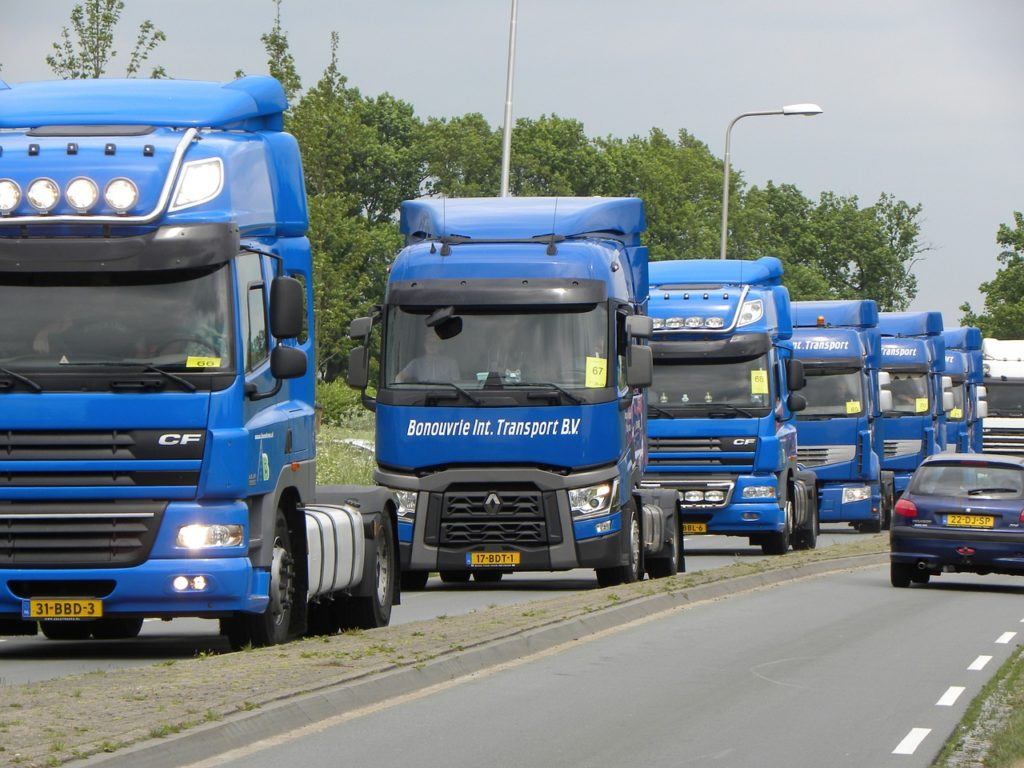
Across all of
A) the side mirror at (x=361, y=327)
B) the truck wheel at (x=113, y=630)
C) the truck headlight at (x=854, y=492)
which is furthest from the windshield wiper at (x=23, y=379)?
the truck headlight at (x=854, y=492)

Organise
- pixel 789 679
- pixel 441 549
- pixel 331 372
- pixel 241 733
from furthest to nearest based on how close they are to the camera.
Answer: pixel 331 372
pixel 441 549
pixel 789 679
pixel 241 733

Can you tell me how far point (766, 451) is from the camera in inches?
1089

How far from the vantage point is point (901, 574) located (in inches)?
932

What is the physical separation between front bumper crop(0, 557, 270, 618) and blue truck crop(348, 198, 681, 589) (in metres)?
7.08

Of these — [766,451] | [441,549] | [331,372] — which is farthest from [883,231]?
[441,549]

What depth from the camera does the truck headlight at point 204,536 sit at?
1291cm

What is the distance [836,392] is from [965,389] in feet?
58.1

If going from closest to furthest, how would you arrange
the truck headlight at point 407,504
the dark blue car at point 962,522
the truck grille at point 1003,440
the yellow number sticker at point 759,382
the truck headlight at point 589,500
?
the truck headlight at point 589,500
the truck headlight at point 407,504
the dark blue car at point 962,522
the yellow number sticker at point 759,382
the truck grille at point 1003,440

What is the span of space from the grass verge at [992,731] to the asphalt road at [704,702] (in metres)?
0.12

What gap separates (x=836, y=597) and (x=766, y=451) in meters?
6.22

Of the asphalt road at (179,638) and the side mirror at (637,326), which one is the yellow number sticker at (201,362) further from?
the side mirror at (637,326)

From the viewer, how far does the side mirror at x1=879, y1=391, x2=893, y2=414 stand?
130 ft

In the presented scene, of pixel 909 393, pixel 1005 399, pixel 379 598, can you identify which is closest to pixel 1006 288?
pixel 1005 399

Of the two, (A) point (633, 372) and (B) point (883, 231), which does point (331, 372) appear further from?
(A) point (633, 372)
